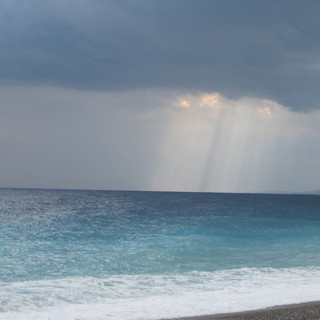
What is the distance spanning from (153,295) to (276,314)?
4418mm

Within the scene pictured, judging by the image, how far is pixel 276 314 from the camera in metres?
11.9

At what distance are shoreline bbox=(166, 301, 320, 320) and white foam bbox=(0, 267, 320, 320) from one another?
516 millimetres

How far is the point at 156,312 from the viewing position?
40.1 feet

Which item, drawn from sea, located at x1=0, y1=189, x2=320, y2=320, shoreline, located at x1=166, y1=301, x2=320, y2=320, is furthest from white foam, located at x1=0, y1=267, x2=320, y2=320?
shoreline, located at x1=166, y1=301, x2=320, y2=320

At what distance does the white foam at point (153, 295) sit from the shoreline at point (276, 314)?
52cm

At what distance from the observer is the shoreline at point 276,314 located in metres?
11.5

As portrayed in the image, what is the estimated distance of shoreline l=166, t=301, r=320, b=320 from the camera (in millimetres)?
11469

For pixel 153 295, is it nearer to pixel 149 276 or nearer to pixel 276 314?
pixel 149 276

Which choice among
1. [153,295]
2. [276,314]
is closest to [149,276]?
[153,295]

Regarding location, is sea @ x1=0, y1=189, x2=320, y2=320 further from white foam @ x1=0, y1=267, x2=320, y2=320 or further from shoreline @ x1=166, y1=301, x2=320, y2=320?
shoreline @ x1=166, y1=301, x2=320, y2=320

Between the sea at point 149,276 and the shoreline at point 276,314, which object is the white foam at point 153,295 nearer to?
the sea at point 149,276

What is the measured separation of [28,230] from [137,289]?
25.2m

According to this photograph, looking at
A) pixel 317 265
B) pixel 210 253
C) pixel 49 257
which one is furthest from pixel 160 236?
pixel 317 265

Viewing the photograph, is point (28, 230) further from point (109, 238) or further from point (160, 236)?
point (160, 236)
